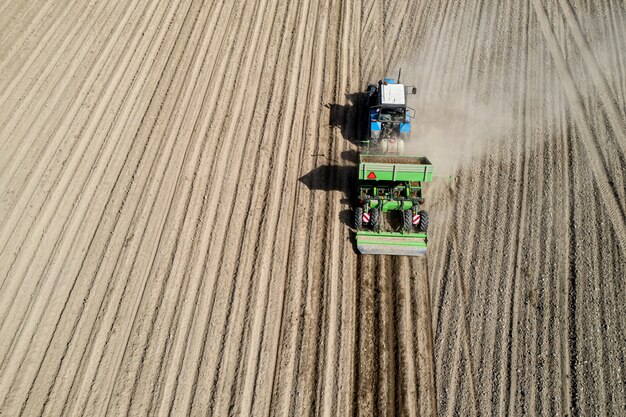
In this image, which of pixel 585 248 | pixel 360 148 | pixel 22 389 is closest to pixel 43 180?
pixel 22 389

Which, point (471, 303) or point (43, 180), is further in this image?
point (43, 180)

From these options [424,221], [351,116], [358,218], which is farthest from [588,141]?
[358,218]

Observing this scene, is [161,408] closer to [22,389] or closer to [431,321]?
[22,389]

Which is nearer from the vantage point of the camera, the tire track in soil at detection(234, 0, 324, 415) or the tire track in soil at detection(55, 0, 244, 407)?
the tire track in soil at detection(234, 0, 324, 415)

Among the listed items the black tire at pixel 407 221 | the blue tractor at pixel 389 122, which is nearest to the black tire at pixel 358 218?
the black tire at pixel 407 221

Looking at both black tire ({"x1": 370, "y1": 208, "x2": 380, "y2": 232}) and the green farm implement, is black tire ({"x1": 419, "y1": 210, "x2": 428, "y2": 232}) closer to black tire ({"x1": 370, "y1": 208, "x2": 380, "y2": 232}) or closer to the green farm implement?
the green farm implement

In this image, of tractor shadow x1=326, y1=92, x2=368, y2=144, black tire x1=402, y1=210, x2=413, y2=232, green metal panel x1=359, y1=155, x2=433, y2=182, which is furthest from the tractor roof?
black tire x1=402, y1=210, x2=413, y2=232

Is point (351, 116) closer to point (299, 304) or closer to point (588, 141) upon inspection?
point (299, 304)

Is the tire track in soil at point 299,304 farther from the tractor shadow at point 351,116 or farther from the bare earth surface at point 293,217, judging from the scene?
the tractor shadow at point 351,116
